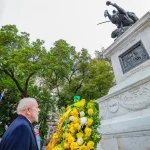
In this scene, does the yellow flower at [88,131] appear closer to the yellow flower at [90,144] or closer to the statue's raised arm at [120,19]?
the yellow flower at [90,144]

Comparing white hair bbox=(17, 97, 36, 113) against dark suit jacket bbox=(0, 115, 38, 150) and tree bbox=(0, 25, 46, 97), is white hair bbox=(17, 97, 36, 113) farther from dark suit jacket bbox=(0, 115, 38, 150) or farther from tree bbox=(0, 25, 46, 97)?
tree bbox=(0, 25, 46, 97)

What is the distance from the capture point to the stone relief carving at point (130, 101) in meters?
4.43

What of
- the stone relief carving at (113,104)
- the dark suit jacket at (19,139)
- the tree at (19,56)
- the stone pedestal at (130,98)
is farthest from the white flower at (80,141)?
the tree at (19,56)

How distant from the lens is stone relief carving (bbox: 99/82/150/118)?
4.43m

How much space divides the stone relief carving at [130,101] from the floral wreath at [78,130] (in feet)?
7.06

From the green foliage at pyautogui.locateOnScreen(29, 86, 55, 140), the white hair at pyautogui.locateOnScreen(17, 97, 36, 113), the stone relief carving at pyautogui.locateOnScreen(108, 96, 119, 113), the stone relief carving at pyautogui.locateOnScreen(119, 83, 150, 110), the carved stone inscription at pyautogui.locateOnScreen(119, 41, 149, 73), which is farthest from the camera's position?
the green foliage at pyautogui.locateOnScreen(29, 86, 55, 140)

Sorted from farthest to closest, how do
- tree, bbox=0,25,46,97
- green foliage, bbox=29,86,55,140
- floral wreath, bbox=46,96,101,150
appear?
green foliage, bbox=29,86,55,140, tree, bbox=0,25,46,97, floral wreath, bbox=46,96,101,150

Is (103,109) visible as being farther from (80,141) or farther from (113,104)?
(80,141)

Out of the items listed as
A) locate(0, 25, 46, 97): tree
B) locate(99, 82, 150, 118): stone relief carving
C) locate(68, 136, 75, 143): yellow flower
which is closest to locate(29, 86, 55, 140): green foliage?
locate(0, 25, 46, 97): tree

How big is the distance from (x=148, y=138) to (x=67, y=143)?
95.1 inches

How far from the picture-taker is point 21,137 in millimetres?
1823

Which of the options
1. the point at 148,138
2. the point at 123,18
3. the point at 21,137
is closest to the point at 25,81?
the point at 123,18

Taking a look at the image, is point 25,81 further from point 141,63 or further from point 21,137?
point 21,137

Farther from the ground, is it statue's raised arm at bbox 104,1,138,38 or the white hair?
statue's raised arm at bbox 104,1,138,38
